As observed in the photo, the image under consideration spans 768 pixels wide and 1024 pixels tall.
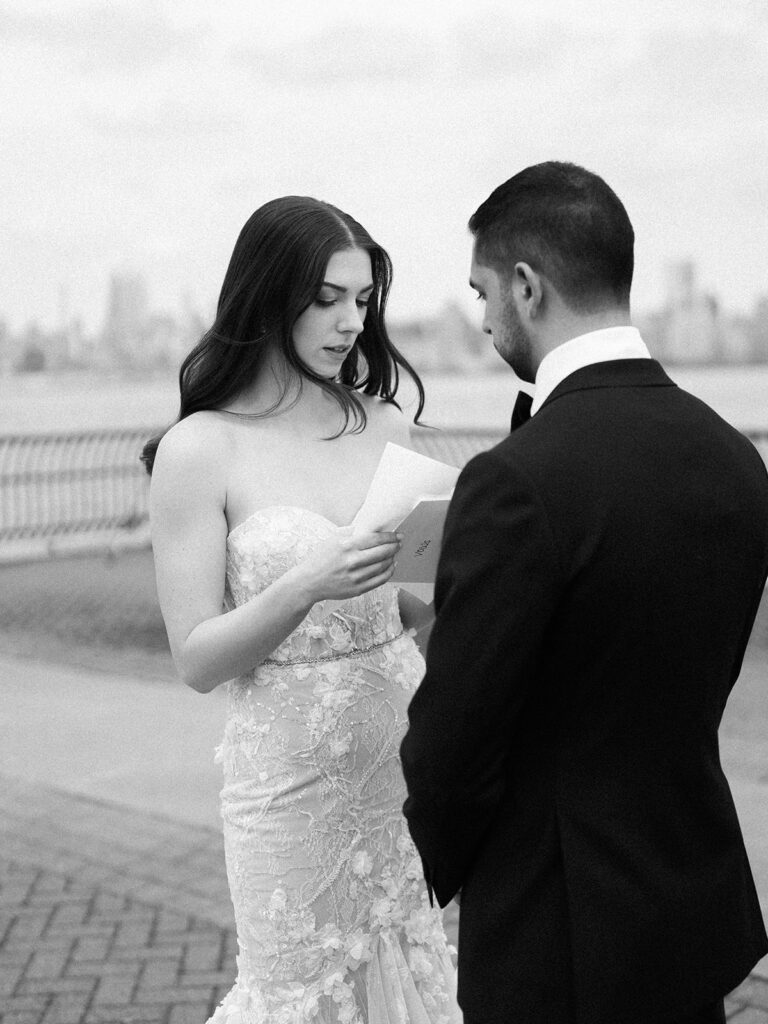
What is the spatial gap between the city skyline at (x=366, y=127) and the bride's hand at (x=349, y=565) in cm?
1030

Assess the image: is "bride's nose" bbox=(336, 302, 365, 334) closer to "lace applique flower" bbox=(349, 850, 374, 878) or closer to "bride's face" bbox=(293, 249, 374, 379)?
"bride's face" bbox=(293, 249, 374, 379)

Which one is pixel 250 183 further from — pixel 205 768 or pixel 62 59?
pixel 205 768

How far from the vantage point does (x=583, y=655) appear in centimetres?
166

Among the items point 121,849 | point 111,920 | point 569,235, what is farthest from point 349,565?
point 121,849

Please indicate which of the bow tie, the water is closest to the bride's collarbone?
the bow tie

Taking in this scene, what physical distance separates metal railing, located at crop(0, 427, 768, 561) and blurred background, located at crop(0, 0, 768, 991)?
1.6 inches

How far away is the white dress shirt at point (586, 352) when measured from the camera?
1.71m

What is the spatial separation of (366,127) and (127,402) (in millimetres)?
3942

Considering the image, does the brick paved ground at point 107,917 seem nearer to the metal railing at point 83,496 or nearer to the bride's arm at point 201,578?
the bride's arm at point 201,578

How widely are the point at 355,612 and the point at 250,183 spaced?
11.7 m

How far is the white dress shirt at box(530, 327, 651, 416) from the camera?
1.71m

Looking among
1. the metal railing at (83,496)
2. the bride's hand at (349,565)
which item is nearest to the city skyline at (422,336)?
the metal railing at (83,496)

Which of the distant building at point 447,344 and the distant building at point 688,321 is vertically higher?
the distant building at point 688,321

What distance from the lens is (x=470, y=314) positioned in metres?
13.5
